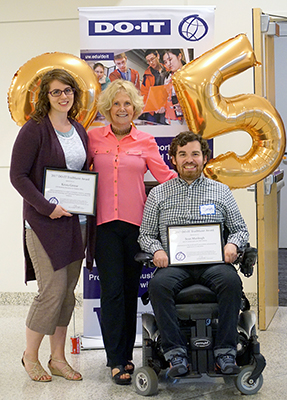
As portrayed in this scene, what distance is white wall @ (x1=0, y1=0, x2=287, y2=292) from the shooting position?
4.31 m

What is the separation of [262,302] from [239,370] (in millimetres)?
1355

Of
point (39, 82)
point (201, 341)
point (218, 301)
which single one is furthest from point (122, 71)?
point (201, 341)

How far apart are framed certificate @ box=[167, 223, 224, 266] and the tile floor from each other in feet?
2.31

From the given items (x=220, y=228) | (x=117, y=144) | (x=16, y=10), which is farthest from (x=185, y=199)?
(x=16, y=10)

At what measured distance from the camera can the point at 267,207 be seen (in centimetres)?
396

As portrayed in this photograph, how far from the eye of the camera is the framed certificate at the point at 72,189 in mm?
2787

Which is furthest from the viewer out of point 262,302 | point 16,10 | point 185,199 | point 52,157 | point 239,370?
point 16,10

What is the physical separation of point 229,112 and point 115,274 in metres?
1.26

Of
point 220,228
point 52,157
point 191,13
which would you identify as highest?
point 191,13

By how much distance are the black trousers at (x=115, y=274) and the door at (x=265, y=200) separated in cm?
123

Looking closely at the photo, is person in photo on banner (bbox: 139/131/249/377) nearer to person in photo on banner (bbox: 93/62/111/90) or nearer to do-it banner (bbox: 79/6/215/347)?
do-it banner (bbox: 79/6/215/347)

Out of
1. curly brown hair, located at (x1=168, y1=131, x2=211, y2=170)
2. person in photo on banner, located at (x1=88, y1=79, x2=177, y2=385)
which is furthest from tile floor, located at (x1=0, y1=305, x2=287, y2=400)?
curly brown hair, located at (x1=168, y1=131, x2=211, y2=170)

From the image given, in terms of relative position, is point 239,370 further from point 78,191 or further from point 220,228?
point 78,191

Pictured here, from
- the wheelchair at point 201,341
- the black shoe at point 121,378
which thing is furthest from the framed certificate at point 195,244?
the black shoe at point 121,378
